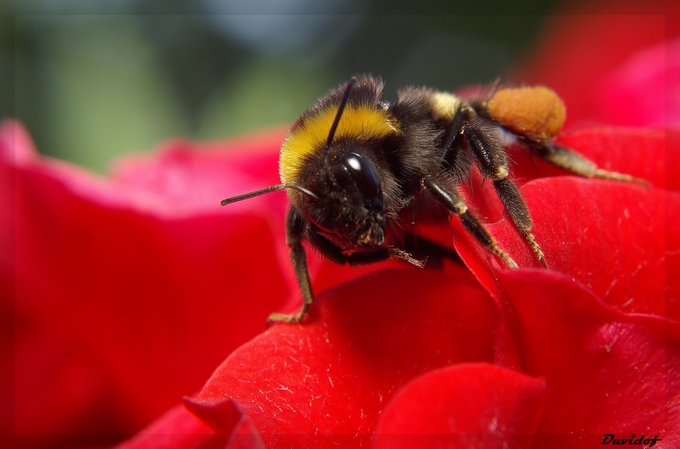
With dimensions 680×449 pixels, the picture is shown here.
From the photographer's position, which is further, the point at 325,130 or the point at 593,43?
the point at 593,43

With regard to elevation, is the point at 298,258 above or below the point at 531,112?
below

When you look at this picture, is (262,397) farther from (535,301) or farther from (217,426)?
(535,301)

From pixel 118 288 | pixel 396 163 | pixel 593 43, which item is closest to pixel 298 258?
pixel 396 163

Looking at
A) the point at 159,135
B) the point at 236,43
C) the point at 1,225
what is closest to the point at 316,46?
the point at 236,43

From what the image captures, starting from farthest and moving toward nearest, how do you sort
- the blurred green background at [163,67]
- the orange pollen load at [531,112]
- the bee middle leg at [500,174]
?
the blurred green background at [163,67], the orange pollen load at [531,112], the bee middle leg at [500,174]

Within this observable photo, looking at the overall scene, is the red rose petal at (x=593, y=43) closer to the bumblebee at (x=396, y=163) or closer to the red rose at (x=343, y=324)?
the bumblebee at (x=396, y=163)

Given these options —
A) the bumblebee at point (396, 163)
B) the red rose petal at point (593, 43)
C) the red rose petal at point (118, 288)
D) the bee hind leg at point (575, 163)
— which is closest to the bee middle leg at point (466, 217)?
the bumblebee at point (396, 163)

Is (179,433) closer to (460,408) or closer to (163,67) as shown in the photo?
(460,408)
